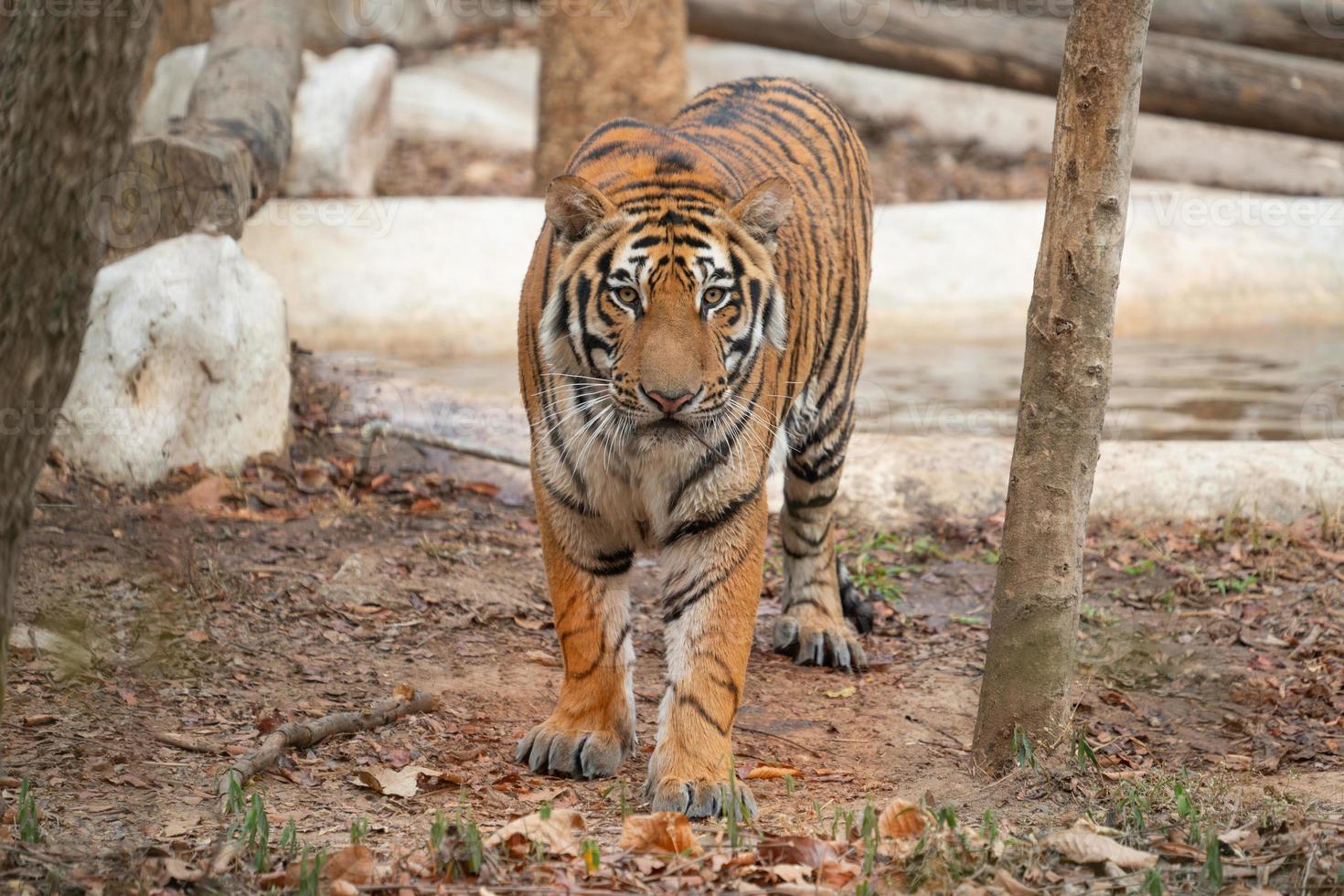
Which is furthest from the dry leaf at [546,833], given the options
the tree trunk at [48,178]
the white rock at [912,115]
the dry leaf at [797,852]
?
the white rock at [912,115]

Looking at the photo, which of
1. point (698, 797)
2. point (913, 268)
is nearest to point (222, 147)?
point (698, 797)

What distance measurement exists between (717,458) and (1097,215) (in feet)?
3.46

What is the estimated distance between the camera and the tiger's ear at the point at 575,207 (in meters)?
3.47

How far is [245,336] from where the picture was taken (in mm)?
5758

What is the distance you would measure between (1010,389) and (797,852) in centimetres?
582

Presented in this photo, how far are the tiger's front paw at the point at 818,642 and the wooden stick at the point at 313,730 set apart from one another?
1.31 meters

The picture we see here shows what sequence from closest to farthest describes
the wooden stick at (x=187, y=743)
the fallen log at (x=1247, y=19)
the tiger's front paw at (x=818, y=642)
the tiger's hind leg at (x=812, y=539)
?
the wooden stick at (x=187, y=743), the tiger's front paw at (x=818, y=642), the tiger's hind leg at (x=812, y=539), the fallen log at (x=1247, y=19)

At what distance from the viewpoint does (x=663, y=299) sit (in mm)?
3391

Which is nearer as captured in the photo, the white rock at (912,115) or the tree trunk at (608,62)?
the tree trunk at (608,62)

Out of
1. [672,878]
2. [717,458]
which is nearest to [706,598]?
[717,458]

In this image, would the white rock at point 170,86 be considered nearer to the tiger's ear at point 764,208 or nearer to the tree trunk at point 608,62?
the tree trunk at point 608,62

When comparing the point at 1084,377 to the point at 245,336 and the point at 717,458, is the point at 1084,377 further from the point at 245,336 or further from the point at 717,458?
the point at 245,336

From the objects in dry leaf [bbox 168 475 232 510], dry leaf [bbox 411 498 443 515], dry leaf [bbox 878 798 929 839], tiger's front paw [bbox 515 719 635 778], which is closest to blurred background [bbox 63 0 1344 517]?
dry leaf [bbox 168 475 232 510]

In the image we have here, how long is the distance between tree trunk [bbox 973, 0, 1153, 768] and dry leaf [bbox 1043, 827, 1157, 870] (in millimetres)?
805
